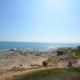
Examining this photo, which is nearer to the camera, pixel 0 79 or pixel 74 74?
pixel 74 74

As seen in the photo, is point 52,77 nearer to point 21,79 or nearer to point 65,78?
point 65,78

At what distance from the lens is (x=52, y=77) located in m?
13.1

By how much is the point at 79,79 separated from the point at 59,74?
1.47 m

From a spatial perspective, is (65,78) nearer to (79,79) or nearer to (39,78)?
(79,79)

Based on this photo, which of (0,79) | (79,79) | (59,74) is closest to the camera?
(79,79)

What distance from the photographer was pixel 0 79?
655 inches

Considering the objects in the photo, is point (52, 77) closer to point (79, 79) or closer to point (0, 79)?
point (79, 79)

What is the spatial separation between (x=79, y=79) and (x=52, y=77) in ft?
5.20

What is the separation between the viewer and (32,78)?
44.9ft

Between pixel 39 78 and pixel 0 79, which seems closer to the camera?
pixel 39 78

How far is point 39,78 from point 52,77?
0.84 metres

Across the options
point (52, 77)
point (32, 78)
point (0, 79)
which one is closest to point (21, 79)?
point (32, 78)

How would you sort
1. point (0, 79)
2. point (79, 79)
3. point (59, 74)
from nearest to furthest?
point (79, 79) < point (59, 74) < point (0, 79)

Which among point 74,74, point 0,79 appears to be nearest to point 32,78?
point 74,74
